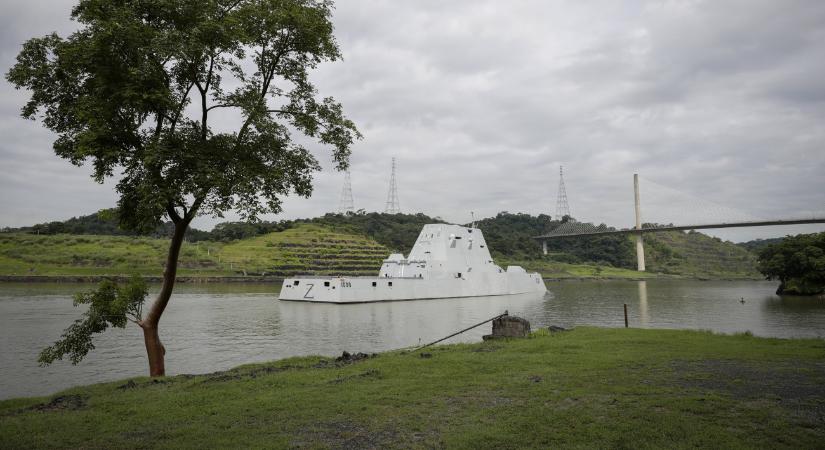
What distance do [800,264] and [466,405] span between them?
1822 inches

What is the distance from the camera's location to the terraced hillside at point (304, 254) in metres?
65.4

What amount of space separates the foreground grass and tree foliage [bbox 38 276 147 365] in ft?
3.24

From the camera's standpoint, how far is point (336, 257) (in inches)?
2844

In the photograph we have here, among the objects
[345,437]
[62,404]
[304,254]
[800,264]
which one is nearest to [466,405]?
[345,437]

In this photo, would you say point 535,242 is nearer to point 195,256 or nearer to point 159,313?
point 195,256

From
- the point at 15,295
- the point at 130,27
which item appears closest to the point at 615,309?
the point at 130,27

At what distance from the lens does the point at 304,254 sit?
72.4m

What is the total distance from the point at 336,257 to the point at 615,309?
4822cm

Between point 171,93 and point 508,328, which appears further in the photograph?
point 508,328

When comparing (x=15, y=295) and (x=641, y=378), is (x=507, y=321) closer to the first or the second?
(x=641, y=378)

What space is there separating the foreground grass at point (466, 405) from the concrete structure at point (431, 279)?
2331 centimetres

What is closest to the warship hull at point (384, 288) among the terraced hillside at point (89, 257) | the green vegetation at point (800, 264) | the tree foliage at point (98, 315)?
the tree foliage at point (98, 315)

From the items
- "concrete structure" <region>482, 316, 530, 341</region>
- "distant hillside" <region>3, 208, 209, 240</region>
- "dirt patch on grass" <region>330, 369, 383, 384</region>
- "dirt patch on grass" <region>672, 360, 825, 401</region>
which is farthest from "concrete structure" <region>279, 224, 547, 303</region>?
"distant hillside" <region>3, 208, 209, 240</region>

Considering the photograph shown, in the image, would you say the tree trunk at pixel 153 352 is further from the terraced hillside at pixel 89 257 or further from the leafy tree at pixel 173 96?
the terraced hillside at pixel 89 257
